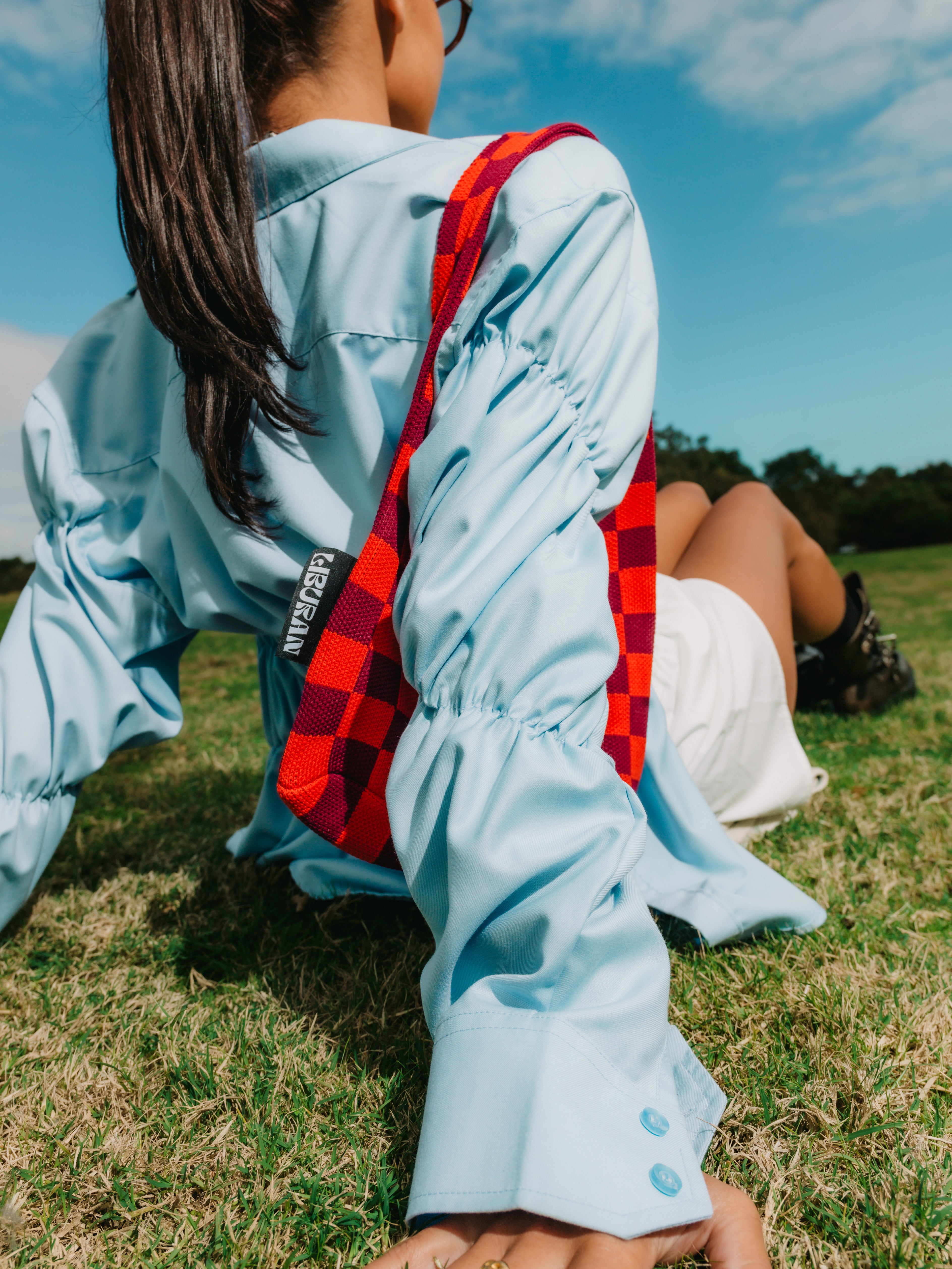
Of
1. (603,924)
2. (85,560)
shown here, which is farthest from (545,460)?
(85,560)

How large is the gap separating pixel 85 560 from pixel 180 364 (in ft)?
1.35

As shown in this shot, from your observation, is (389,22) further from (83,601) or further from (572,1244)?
(572,1244)

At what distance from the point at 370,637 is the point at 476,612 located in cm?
20

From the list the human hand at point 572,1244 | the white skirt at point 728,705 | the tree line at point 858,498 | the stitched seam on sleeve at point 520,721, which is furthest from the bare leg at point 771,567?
the tree line at point 858,498

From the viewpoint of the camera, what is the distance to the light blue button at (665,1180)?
71cm

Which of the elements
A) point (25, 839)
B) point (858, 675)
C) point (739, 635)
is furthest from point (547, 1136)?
point (858, 675)

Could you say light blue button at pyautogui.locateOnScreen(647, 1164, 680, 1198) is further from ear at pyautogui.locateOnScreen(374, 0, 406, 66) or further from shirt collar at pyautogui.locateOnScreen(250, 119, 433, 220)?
ear at pyautogui.locateOnScreen(374, 0, 406, 66)

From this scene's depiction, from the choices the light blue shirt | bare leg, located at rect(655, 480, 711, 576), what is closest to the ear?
the light blue shirt

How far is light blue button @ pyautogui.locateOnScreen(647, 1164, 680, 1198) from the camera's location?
71cm

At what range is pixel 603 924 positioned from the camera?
76cm

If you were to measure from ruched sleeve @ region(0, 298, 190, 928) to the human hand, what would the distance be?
89cm

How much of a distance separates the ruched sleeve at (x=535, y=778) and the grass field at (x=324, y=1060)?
23 centimetres

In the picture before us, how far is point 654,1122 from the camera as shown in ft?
2.46

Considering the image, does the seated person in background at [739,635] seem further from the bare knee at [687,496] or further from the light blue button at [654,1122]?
the light blue button at [654,1122]
